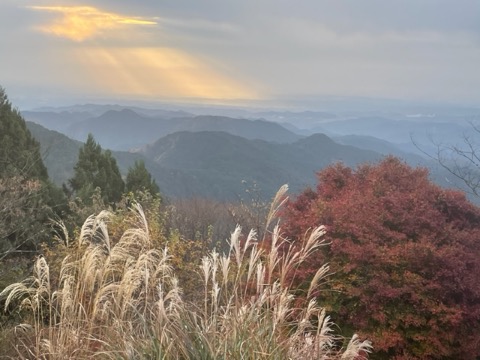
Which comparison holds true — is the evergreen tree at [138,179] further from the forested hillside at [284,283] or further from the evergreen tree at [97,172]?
the forested hillside at [284,283]

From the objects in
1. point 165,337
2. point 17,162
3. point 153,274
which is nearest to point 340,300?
point 153,274

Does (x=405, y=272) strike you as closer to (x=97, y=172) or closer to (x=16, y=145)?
(x=16, y=145)

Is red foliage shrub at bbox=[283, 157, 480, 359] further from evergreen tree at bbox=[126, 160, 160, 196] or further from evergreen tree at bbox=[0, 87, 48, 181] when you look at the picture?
evergreen tree at bbox=[126, 160, 160, 196]

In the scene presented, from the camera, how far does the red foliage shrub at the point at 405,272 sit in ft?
18.2

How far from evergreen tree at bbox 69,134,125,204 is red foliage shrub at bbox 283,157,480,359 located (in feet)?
45.1

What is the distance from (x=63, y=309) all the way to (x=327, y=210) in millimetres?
4439

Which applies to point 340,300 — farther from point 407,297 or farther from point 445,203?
point 445,203

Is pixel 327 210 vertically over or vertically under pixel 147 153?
over

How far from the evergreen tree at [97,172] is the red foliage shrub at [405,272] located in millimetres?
13753

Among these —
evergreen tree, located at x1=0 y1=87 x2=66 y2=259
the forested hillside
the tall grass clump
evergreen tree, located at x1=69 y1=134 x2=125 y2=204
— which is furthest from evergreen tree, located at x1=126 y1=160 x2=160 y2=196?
the tall grass clump

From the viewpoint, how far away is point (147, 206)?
10.9 metres

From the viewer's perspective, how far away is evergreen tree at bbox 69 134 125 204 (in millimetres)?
18766

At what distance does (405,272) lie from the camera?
5.67m

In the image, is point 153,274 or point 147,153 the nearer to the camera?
point 153,274
